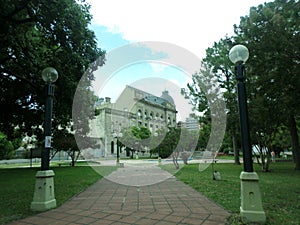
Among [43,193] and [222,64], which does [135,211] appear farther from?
[222,64]

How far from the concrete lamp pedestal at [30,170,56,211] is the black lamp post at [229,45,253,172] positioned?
3.73 m

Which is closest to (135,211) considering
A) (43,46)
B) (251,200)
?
(251,200)

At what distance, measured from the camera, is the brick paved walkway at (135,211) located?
12.1ft

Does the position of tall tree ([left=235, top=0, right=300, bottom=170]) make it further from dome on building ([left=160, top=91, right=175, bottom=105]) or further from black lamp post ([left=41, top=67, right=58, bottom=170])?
black lamp post ([left=41, top=67, right=58, bottom=170])

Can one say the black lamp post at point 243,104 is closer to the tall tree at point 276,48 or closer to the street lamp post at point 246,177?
the street lamp post at point 246,177

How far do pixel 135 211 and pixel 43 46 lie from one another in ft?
29.7

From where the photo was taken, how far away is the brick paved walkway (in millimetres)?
3686

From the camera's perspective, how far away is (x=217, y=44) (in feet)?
66.3

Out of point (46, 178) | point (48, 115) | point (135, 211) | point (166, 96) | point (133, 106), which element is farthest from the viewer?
point (133, 106)

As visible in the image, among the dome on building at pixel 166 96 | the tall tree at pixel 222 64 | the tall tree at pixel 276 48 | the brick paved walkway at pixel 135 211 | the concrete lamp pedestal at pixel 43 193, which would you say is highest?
the tall tree at pixel 222 64

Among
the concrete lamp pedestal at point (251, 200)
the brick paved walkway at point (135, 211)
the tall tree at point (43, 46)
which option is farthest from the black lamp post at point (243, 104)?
the tall tree at point (43, 46)

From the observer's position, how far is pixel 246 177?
3807 mm

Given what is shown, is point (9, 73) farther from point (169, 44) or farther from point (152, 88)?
point (169, 44)

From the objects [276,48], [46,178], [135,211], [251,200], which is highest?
[276,48]
